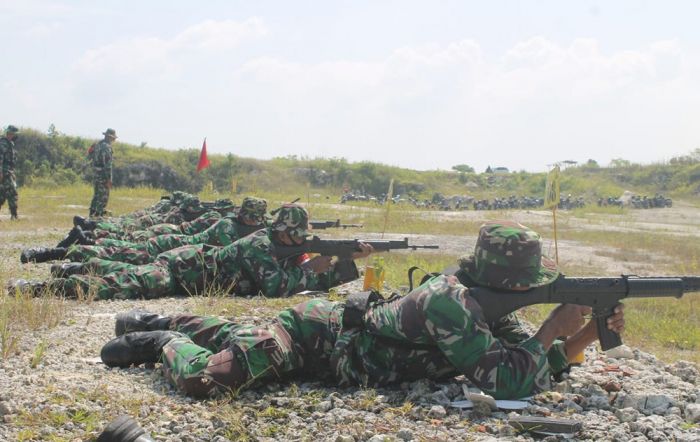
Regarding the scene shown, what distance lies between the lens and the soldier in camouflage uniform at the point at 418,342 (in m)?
4.39

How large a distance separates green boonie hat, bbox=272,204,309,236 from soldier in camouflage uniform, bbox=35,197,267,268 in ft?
4.77

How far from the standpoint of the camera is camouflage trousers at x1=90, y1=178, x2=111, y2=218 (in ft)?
55.5

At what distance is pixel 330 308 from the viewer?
193 inches

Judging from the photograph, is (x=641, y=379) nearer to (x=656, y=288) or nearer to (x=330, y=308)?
(x=656, y=288)

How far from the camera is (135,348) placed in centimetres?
525

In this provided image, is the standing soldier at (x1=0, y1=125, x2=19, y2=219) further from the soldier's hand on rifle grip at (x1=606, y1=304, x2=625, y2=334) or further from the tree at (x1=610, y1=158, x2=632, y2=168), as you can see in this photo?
the tree at (x1=610, y1=158, x2=632, y2=168)

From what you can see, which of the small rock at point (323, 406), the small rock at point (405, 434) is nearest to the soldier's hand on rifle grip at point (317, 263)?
the small rock at point (323, 406)

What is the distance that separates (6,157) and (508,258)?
1513cm

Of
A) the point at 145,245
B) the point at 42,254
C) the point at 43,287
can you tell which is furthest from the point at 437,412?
the point at 42,254

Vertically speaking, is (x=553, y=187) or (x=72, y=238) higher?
Answer: (x=553, y=187)

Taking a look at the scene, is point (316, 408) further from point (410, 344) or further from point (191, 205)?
point (191, 205)

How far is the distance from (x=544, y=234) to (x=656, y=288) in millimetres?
14943

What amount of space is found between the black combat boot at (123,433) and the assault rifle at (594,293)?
1976 mm

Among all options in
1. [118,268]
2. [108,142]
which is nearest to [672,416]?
[118,268]
